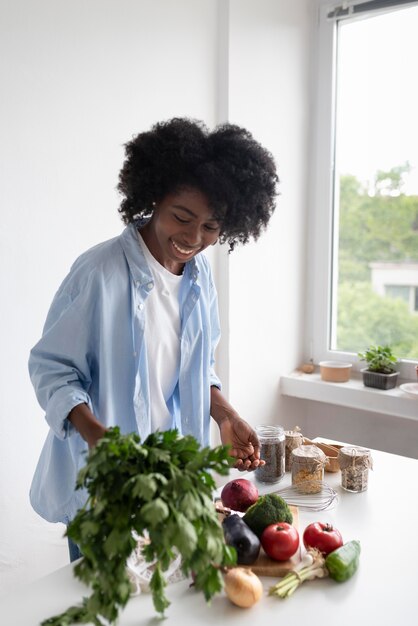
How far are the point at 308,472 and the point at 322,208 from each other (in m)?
1.77

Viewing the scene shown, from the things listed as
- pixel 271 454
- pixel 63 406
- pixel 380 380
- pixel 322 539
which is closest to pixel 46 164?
pixel 63 406

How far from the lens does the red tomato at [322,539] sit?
1.25m

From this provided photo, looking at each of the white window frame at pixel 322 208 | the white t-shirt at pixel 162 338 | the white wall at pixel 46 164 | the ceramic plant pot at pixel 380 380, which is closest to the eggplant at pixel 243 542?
the white t-shirt at pixel 162 338

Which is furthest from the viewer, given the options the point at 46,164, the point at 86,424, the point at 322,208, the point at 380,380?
the point at 322,208

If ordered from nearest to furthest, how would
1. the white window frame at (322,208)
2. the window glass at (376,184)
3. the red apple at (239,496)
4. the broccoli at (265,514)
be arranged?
the broccoli at (265,514) < the red apple at (239,496) < the window glass at (376,184) < the white window frame at (322,208)

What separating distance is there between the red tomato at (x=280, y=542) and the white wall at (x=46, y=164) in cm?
97

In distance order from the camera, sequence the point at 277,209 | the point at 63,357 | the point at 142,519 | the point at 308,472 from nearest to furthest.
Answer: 1. the point at 142,519
2. the point at 63,357
3. the point at 308,472
4. the point at 277,209

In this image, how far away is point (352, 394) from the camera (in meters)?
2.80

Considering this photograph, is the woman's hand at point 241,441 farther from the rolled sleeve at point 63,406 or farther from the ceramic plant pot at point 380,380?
the ceramic plant pot at point 380,380

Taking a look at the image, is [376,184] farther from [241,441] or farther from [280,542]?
[280,542]

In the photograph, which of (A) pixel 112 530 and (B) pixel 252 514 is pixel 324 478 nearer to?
(B) pixel 252 514

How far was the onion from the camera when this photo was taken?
1.09 metres

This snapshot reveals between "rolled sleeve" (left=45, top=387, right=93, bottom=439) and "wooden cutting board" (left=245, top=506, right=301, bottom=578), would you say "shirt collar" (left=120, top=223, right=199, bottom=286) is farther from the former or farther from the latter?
"wooden cutting board" (left=245, top=506, right=301, bottom=578)

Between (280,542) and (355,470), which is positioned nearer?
(280,542)
